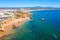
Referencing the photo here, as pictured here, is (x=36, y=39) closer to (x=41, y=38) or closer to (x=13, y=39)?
(x=41, y=38)

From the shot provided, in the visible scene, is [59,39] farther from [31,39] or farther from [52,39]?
[31,39]

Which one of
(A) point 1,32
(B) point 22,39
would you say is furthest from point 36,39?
(A) point 1,32

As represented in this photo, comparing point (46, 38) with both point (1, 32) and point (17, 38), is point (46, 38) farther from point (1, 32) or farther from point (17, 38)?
point (1, 32)

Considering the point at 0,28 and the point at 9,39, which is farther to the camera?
→ the point at 0,28

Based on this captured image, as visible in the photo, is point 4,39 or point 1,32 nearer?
point 4,39

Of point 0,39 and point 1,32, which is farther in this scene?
point 1,32

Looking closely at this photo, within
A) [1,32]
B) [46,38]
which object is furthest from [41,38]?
[1,32]

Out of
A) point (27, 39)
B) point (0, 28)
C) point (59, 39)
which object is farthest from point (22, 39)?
point (0, 28)
